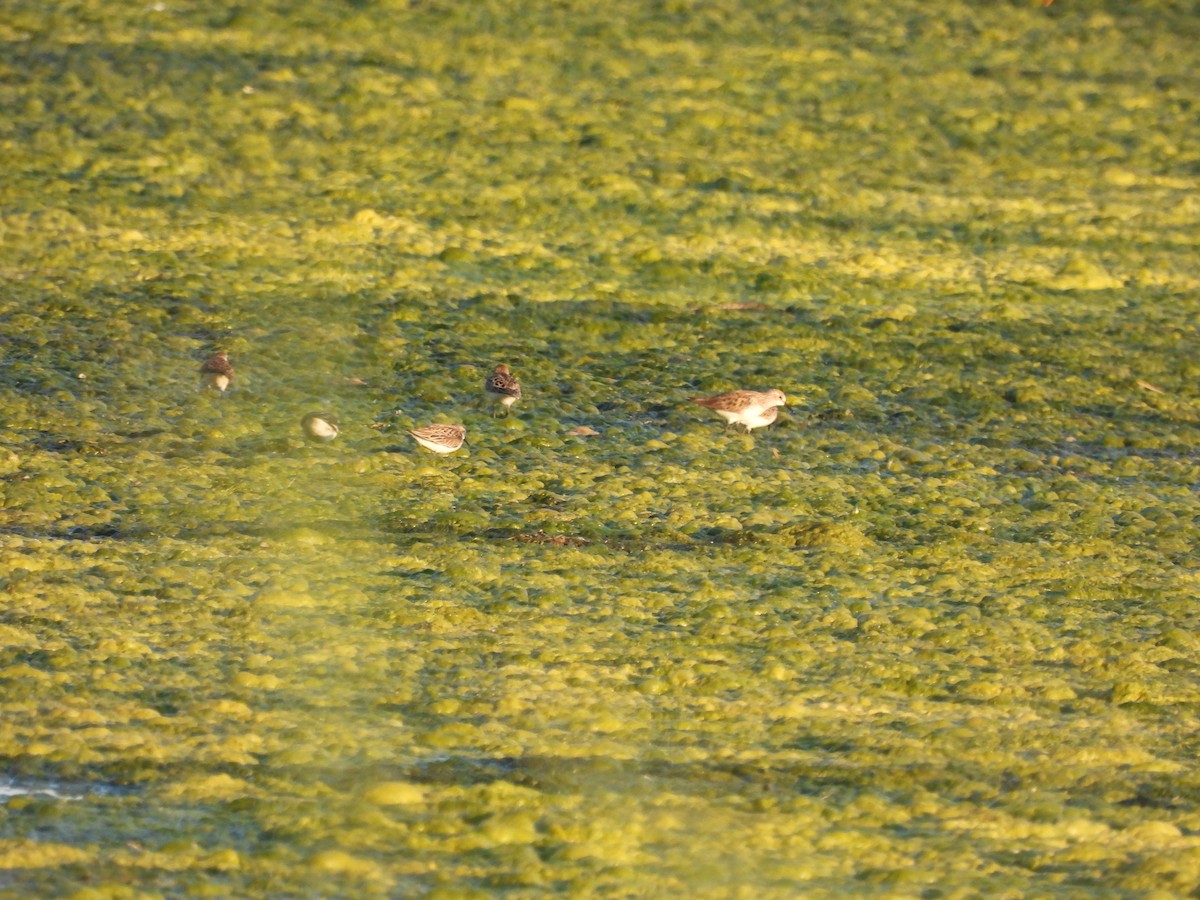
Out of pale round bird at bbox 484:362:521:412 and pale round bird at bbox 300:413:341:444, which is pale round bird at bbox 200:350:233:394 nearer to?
pale round bird at bbox 300:413:341:444

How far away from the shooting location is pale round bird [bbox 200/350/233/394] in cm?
375

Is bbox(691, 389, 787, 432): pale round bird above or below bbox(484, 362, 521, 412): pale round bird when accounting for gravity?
below

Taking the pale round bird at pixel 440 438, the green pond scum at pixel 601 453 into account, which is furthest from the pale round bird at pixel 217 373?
the pale round bird at pixel 440 438

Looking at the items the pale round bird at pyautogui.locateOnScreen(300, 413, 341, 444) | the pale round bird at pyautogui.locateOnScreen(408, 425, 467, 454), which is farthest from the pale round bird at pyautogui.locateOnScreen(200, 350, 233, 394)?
the pale round bird at pyautogui.locateOnScreen(408, 425, 467, 454)

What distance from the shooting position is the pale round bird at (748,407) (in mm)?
3713

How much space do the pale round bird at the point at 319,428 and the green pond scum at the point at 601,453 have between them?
0.05m

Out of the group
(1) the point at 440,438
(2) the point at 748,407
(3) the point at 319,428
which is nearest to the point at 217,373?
(3) the point at 319,428

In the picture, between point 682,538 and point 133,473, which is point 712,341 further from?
point 133,473

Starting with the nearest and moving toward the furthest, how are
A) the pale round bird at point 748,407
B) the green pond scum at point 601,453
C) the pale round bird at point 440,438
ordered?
the green pond scum at point 601,453, the pale round bird at point 440,438, the pale round bird at point 748,407

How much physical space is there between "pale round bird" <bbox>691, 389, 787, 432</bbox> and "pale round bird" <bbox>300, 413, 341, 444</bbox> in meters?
0.84

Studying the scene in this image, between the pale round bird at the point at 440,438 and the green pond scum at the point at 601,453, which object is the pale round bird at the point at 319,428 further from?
the pale round bird at the point at 440,438

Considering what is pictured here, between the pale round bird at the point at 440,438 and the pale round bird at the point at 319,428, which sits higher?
the pale round bird at the point at 319,428

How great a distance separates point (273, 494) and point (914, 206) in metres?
2.31

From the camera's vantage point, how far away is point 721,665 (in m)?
2.86
